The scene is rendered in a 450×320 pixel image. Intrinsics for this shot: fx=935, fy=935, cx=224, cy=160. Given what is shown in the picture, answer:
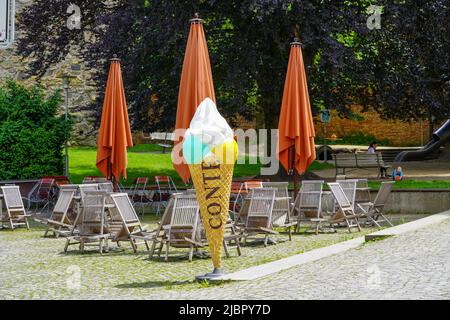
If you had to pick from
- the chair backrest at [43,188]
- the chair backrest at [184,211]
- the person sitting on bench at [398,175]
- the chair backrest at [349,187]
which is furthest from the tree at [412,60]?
the chair backrest at [184,211]

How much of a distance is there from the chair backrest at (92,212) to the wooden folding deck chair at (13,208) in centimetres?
389

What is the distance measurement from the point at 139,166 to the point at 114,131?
538 inches

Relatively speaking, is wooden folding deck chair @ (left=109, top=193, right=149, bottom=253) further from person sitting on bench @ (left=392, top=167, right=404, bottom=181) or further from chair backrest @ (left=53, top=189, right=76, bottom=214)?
person sitting on bench @ (left=392, top=167, right=404, bottom=181)

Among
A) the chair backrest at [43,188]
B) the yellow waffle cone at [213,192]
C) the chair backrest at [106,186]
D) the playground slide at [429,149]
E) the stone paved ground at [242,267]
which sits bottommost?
the stone paved ground at [242,267]

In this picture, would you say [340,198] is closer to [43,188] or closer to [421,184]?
[421,184]

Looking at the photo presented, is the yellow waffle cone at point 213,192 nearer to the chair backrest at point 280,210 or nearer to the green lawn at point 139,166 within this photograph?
the chair backrest at point 280,210

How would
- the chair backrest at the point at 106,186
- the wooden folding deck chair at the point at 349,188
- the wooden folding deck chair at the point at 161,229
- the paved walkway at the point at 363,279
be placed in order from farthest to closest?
the chair backrest at the point at 106,186 < the wooden folding deck chair at the point at 349,188 < the wooden folding deck chair at the point at 161,229 < the paved walkway at the point at 363,279

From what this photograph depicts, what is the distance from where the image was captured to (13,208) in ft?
54.7

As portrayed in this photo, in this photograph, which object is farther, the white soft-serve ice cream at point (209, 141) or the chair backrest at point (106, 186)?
the chair backrest at point (106, 186)

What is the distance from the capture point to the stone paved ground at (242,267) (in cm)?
809

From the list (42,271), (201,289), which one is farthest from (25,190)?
(201,289)

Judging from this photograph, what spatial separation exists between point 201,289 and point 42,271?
2.57m

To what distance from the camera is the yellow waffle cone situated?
8.91 metres

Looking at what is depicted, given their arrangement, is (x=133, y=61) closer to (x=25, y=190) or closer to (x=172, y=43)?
(x=172, y=43)
